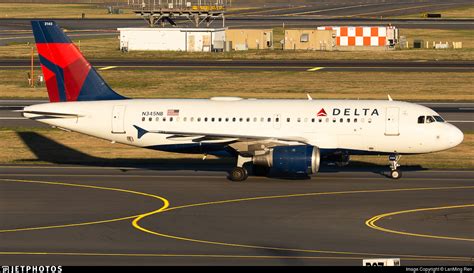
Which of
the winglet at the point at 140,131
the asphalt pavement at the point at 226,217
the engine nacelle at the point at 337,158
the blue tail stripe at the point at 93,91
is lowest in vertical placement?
the asphalt pavement at the point at 226,217

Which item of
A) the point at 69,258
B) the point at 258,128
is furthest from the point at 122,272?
the point at 258,128

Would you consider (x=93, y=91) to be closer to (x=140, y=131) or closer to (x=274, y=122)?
(x=140, y=131)

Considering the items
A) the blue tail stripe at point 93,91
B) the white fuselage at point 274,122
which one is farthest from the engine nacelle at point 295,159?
the blue tail stripe at point 93,91

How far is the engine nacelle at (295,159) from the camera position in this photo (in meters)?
52.9

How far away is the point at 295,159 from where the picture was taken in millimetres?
52969

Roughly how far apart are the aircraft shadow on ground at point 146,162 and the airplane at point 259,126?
2889 millimetres

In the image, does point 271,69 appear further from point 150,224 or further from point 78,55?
point 150,224

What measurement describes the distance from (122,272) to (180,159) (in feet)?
97.4

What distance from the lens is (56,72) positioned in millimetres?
58781

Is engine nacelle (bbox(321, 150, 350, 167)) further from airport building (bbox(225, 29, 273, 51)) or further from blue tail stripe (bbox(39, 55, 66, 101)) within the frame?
airport building (bbox(225, 29, 273, 51))

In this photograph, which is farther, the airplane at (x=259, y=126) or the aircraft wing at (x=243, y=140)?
the airplane at (x=259, y=126)

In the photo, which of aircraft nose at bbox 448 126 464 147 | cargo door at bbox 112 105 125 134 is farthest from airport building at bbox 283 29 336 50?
aircraft nose at bbox 448 126 464 147

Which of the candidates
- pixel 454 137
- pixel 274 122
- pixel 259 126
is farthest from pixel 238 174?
pixel 454 137

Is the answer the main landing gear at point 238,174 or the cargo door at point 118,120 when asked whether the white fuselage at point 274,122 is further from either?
the main landing gear at point 238,174
